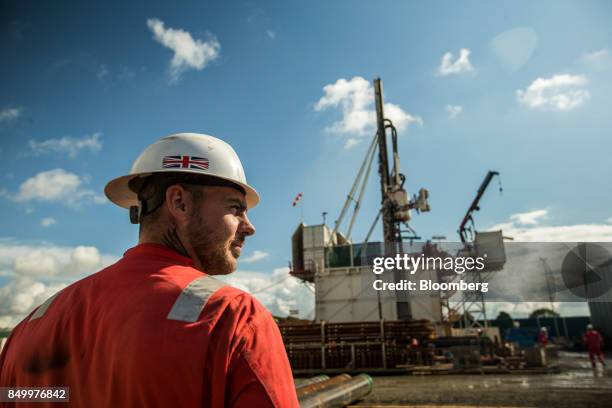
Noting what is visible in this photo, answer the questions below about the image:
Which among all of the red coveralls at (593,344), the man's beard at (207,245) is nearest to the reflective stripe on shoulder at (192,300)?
the man's beard at (207,245)

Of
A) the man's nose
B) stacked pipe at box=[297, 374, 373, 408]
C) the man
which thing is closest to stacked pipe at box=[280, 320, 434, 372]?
stacked pipe at box=[297, 374, 373, 408]

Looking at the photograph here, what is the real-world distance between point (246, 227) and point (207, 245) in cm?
24

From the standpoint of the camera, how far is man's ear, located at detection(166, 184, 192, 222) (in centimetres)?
164

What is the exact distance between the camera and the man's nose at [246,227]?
1.83m

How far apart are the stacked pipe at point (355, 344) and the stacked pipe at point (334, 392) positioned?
8.41 metres

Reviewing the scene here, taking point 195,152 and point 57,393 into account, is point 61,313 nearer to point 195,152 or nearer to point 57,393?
point 57,393

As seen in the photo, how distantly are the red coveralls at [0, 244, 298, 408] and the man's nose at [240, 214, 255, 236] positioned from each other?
1.51 feet

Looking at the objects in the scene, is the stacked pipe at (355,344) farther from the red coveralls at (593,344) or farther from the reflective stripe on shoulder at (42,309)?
the reflective stripe on shoulder at (42,309)

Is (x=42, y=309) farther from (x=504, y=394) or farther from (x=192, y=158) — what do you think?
(x=504, y=394)

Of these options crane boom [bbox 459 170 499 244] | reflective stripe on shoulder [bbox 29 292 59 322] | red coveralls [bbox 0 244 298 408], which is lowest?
red coveralls [bbox 0 244 298 408]

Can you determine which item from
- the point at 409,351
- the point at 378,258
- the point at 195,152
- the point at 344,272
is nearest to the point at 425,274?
the point at 378,258

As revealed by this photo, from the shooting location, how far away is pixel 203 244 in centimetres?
164

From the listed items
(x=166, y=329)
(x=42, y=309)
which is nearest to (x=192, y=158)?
(x=42, y=309)

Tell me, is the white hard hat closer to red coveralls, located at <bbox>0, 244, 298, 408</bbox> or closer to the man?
the man
